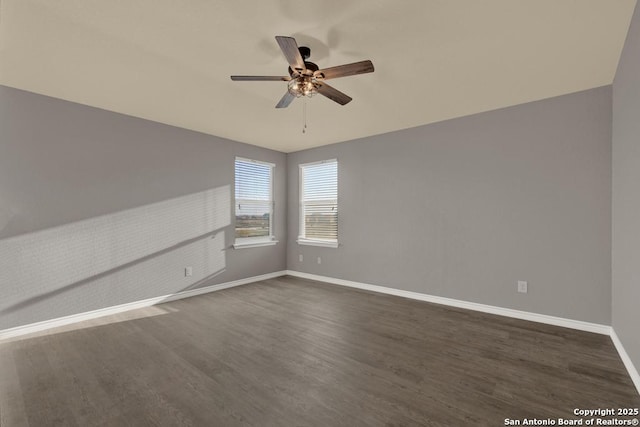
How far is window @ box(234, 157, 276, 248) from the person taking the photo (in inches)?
192

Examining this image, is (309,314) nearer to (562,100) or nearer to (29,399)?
(29,399)

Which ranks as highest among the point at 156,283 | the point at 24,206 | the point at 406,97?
the point at 406,97

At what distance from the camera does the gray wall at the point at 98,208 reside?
9.24 ft

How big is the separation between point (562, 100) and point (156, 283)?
17.8ft

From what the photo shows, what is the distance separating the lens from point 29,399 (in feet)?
5.97

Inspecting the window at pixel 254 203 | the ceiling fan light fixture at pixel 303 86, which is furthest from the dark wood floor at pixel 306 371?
the ceiling fan light fixture at pixel 303 86

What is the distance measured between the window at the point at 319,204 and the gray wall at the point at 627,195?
11.3 ft

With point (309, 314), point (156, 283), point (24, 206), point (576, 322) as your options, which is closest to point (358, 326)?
point (309, 314)

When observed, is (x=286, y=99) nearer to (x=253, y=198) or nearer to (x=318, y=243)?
(x=253, y=198)

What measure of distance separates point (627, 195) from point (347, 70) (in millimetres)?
2403

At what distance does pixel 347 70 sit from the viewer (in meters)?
2.02

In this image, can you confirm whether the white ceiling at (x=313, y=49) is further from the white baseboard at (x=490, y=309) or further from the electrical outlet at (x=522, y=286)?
the white baseboard at (x=490, y=309)

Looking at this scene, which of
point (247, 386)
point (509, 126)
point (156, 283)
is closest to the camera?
point (247, 386)

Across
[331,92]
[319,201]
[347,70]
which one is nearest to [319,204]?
[319,201]
